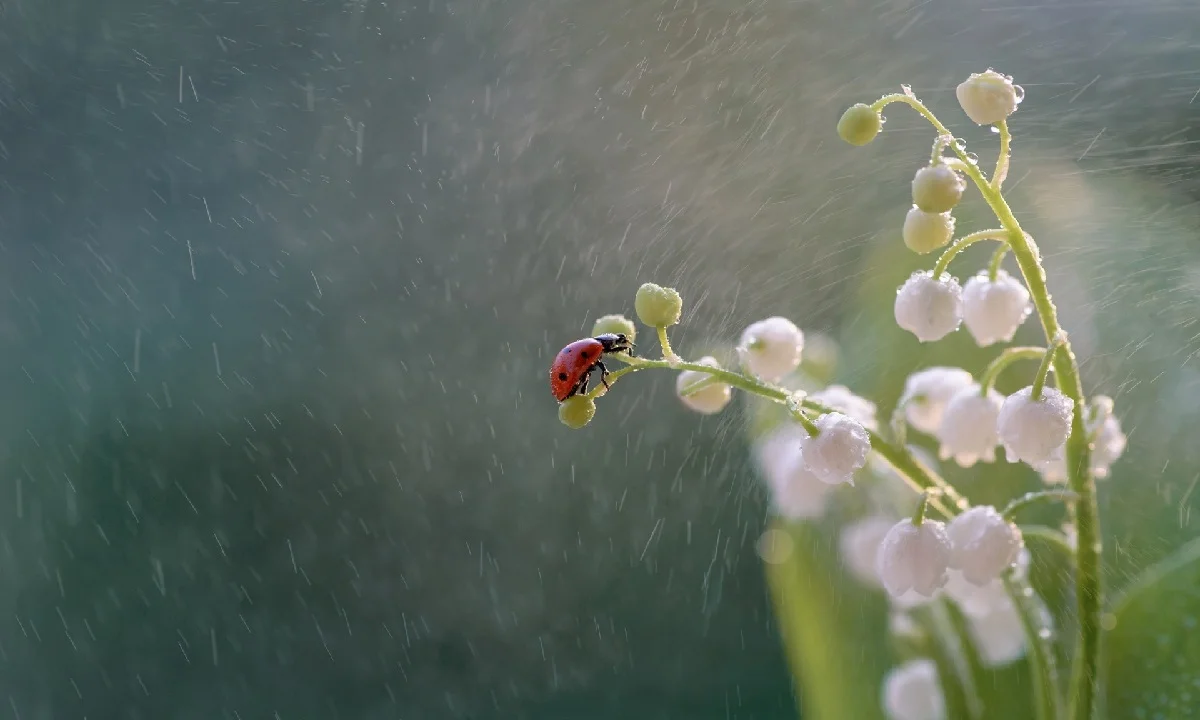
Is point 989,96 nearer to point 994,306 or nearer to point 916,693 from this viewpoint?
point 994,306

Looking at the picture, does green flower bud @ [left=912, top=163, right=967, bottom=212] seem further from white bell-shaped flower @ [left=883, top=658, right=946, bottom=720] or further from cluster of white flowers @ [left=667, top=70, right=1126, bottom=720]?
white bell-shaped flower @ [left=883, top=658, right=946, bottom=720]

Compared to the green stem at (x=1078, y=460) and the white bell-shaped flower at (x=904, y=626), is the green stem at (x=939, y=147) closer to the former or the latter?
the green stem at (x=1078, y=460)

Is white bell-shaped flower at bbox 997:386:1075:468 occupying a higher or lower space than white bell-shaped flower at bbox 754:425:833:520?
higher

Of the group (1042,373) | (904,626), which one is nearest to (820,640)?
(904,626)

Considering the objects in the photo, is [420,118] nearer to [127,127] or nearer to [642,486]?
[127,127]

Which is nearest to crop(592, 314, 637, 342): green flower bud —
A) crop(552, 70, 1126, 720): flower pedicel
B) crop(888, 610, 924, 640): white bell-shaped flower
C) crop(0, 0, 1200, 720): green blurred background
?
crop(552, 70, 1126, 720): flower pedicel

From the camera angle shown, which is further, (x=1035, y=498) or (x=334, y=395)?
(x=334, y=395)
